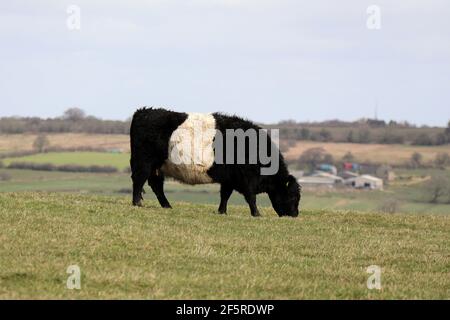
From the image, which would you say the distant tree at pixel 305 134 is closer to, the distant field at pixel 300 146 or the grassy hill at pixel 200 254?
the distant field at pixel 300 146

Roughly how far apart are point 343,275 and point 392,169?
307 feet

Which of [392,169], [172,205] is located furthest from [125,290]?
[392,169]

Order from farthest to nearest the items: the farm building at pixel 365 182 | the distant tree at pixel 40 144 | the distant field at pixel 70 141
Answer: the farm building at pixel 365 182 → the distant field at pixel 70 141 → the distant tree at pixel 40 144

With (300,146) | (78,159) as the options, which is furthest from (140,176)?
(300,146)

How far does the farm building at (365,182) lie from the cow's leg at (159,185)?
7542cm

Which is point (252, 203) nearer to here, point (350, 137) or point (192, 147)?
point (192, 147)

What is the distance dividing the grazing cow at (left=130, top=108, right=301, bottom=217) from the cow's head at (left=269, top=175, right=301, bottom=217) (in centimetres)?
74

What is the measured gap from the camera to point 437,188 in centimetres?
7669

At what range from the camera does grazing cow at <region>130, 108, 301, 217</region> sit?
23.4 metres

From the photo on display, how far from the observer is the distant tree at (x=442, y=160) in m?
104

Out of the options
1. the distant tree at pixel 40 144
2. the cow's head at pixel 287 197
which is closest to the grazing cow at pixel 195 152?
the cow's head at pixel 287 197

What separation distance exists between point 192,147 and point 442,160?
284ft
